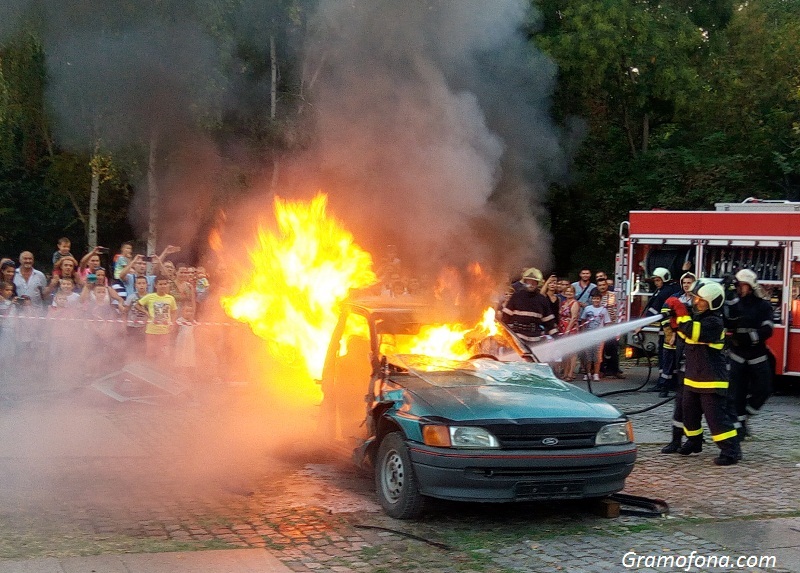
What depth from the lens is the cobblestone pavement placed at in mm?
5543

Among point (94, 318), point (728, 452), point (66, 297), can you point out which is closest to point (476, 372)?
point (728, 452)

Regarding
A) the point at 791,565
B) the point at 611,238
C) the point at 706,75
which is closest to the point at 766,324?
the point at 791,565

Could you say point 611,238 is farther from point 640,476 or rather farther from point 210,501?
point 210,501

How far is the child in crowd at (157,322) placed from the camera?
1162 cm

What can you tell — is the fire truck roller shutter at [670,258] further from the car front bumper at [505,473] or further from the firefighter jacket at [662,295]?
the car front bumper at [505,473]

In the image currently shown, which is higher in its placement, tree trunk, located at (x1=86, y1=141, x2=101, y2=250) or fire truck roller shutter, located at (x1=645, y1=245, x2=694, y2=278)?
tree trunk, located at (x1=86, y1=141, x2=101, y2=250)

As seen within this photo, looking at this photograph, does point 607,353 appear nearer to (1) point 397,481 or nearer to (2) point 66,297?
(2) point 66,297

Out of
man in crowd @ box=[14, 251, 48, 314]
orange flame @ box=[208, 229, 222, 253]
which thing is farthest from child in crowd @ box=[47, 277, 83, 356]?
orange flame @ box=[208, 229, 222, 253]

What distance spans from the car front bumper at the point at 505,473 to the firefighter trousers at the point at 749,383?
355 cm

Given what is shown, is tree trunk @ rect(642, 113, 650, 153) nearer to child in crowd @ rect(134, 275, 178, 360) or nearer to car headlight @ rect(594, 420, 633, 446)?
child in crowd @ rect(134, 275, 178, 360)

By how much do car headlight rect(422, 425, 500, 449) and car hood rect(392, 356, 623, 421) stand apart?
0.25 ft

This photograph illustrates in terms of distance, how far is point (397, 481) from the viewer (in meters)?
6.27

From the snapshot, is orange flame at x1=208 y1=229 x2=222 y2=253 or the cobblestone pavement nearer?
the cobblestone pavement

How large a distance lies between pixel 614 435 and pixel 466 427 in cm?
107
